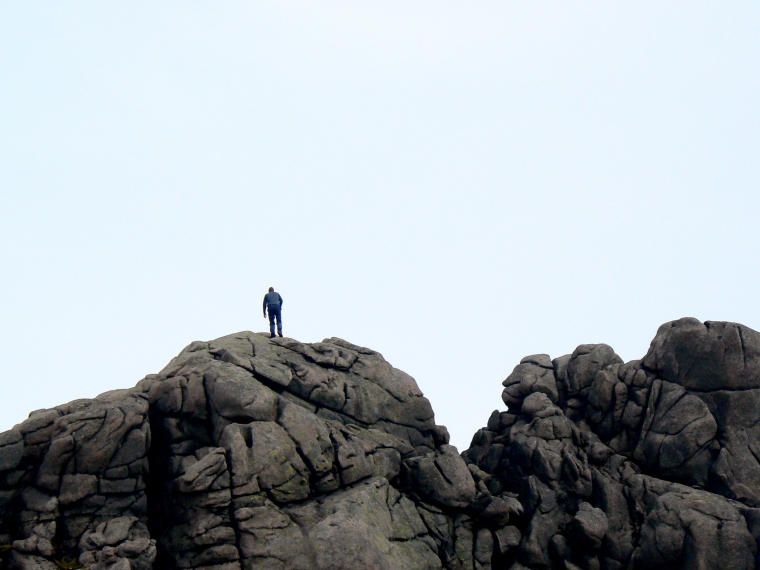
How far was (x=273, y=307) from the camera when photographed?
63219 mm

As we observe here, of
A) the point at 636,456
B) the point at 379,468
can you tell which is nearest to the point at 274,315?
the point at 379,468

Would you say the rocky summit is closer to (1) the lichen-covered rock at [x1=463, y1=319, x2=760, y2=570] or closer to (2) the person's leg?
(1) the lichen-covered rock at [x1=463, y1=319, x2=760, y2=570]

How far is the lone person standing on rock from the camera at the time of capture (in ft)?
207

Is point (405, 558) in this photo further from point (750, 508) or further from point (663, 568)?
point (750, 508)

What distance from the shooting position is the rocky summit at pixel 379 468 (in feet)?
146

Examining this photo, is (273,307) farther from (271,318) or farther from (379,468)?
(379,468)

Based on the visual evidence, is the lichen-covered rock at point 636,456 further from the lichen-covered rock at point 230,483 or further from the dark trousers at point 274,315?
the dark trousers at point 274,315

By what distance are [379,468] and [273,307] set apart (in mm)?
18768

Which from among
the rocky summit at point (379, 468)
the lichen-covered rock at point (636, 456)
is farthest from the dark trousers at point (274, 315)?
the lichen-covered rock at point (636, 456)

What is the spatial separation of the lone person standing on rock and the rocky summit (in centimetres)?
236

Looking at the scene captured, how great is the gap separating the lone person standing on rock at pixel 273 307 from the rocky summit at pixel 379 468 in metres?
2.36

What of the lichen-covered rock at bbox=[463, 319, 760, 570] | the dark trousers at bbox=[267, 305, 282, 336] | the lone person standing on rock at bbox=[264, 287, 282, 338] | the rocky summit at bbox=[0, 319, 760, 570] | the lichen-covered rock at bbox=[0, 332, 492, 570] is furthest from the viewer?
the dark trousers at bbox=[267, 305, 282, 336]

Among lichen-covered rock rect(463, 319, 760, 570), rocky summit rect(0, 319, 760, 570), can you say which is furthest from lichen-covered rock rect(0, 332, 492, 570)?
lichen-covered rock rect(463, 319, 760, 570)

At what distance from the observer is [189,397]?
50.9 meters
